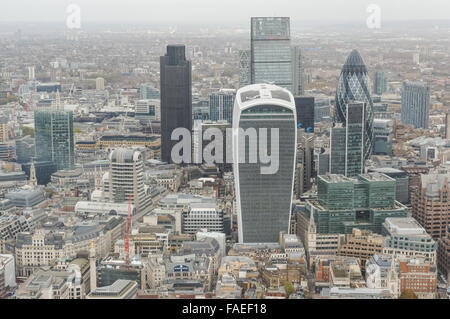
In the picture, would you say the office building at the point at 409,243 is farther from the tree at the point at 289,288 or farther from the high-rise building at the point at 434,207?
the tree at the point at 289,288

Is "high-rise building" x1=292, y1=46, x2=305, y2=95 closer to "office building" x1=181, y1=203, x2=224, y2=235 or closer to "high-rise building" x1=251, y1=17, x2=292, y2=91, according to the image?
"high-rise building" x1=251, y1=17, x2=292, y2=91

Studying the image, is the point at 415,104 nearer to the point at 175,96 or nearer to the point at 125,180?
the point at 175,96

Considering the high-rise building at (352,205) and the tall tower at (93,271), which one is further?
the high-rise building at (352,205)

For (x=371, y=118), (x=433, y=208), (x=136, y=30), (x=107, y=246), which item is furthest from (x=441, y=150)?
(x=107, y=246)

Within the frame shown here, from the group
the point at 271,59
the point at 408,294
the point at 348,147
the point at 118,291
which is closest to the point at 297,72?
the point at 271,59

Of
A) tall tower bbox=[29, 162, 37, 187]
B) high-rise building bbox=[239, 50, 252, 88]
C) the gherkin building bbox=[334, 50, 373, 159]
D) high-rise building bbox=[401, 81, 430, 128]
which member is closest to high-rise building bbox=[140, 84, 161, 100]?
high-rise building bbox=[239, 50, 252, 88]

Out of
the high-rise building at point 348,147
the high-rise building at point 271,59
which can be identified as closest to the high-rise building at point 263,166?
the high-rise building at point 348,147
